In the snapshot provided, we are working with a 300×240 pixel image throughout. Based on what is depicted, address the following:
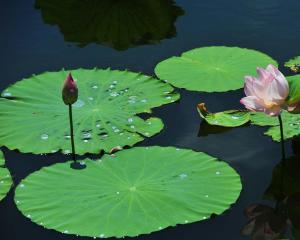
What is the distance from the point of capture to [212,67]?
8.52ft

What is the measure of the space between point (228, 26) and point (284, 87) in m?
1.26

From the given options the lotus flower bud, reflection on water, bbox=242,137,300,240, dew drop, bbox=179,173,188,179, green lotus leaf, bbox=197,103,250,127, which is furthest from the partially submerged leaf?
the lotus flower bud

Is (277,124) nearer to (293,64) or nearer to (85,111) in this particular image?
(293,64)

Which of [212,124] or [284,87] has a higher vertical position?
[284,87]

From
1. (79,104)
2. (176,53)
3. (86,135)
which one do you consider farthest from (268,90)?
(176,53)

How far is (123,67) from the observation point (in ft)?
8.79

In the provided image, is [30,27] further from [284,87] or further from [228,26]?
[284,87]

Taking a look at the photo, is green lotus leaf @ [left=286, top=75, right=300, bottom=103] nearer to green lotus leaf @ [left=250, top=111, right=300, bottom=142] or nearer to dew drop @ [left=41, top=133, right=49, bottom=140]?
green lotus leaf @ [left=250, top=111, right=300, bottom=142]

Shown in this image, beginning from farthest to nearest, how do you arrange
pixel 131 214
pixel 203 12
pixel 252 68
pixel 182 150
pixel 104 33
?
pixel 203 12 < pixel 104 33 < pixel 252 68 < pixel 182 150 < pixel 131 214

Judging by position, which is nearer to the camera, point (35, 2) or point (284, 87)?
point (284, 87)

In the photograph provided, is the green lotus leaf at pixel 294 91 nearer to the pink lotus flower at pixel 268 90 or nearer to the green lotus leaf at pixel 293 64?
the pink lotus flower at pixel 268 90

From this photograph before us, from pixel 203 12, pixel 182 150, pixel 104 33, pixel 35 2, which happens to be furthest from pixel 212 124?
pixel 35 2

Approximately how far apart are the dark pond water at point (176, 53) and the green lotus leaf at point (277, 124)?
0.03m

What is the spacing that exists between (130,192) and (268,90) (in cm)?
46
